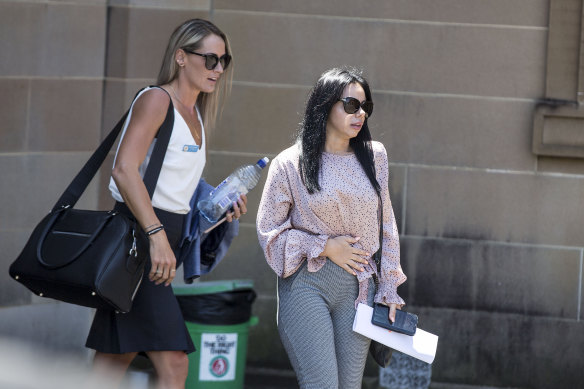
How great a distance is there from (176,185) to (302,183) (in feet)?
1.88

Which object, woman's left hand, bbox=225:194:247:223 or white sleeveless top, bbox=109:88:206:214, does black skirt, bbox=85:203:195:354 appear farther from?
woman's left hand, bbox=225:194:247:223

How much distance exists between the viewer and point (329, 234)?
4336 millimetres

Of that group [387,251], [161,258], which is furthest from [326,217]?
[161,258]

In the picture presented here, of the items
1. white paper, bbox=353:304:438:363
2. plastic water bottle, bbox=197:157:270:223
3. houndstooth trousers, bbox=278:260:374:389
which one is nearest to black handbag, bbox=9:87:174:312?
plastic water bottle, bbox=197:157:270:223

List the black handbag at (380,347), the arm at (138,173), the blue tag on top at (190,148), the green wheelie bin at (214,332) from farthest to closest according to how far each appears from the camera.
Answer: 1. the green wheelie bin at (214,332)
2. the black handbag at (380,347)
3. the blue tag on top at (190,148)
4. the arm at (138,173)

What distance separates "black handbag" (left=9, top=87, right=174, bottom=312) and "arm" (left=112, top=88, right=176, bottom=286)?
50 millimetres

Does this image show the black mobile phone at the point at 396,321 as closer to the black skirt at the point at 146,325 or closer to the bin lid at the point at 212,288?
the black skirt at the point at 146,325

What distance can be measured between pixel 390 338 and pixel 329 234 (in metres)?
0.54

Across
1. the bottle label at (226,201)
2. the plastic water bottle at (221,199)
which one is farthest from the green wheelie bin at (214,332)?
the bottle label at (226,201)

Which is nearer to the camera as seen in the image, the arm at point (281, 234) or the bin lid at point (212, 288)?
the arm at point (281, 234)

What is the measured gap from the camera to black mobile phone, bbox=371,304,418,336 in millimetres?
4262

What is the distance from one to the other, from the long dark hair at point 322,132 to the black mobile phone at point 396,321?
0.54 m

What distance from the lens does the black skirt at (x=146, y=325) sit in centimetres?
413

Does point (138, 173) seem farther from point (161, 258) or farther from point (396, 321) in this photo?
point (396, 321)
